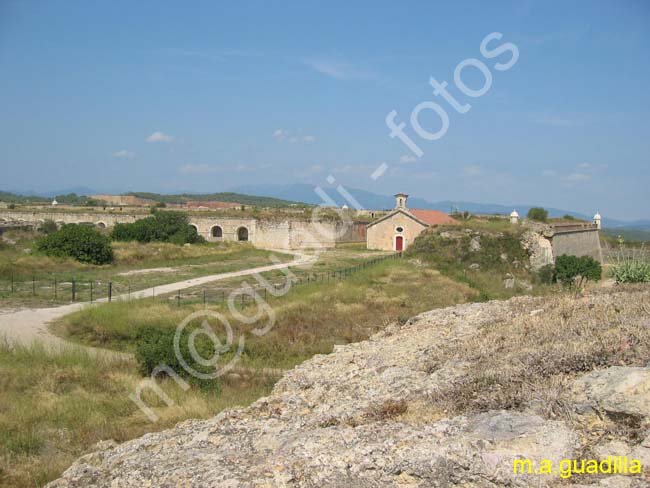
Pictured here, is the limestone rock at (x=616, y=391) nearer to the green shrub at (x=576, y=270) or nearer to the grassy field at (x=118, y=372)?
the grassy field at (x=118, y=372)

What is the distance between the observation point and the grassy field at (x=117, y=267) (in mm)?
17953

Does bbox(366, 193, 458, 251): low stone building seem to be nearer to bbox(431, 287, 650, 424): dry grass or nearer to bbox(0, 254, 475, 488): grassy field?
bbox(0, 254, 475, 488): grassy field

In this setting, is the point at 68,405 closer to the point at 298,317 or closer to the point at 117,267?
the point at 298,317

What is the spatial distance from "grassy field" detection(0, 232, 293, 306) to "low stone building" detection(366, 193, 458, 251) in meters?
6.97

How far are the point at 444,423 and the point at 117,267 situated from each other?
24383mm

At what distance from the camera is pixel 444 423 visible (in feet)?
13.4

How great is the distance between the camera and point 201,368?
9.80 metres

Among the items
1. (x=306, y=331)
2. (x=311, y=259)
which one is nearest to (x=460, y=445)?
(x=306, y=331)

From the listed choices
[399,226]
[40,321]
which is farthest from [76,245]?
[399,226]

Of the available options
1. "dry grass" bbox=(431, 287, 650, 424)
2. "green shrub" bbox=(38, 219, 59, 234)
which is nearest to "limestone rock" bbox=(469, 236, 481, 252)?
"dry grass" bbox=(431, 287, 650, 424)

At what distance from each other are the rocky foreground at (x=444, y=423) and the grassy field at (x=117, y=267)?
516 inches

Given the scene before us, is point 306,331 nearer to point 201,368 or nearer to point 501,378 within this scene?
point 201,368

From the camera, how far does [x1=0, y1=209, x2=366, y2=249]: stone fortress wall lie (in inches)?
1535

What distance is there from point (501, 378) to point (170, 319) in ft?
33.9
